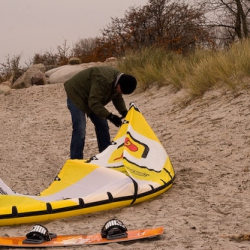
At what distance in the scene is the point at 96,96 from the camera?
583cm

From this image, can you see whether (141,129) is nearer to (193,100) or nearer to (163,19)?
(193,100)

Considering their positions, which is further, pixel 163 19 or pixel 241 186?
pixel 163 19

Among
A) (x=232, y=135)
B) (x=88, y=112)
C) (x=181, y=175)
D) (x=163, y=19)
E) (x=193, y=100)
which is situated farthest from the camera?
(x=163, y=19)

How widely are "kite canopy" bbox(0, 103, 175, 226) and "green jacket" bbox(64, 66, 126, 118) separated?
379 millimetres

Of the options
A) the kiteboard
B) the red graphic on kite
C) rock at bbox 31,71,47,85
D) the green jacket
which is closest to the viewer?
the kiteboard

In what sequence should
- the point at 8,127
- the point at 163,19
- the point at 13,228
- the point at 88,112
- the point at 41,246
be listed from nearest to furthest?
the point at 41,246, the point at 13,228, the point at 88,112, the point at 8,127, the point at 163,19

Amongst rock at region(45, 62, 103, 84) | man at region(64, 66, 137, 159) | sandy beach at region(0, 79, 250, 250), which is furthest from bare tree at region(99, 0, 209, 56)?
man at region(64, 66, 137, 159)

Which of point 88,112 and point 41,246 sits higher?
point 88,112

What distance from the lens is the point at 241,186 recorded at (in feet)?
16.8

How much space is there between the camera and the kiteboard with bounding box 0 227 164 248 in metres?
3.63

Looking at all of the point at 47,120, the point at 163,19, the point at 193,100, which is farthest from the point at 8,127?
the point at 163,19

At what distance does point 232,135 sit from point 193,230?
311 cm

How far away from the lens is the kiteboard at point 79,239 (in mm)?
3633

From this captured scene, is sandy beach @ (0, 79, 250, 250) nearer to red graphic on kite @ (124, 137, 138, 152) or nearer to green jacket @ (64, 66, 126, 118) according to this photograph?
red graphic on kite @ (124, 137, 138, 152)
